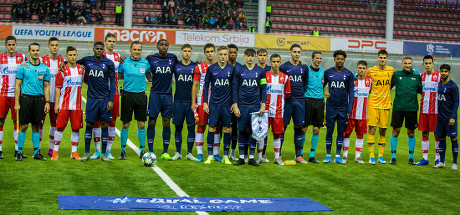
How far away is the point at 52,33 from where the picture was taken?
3016 cm

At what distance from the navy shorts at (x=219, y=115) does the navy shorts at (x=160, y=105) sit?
0.76 m

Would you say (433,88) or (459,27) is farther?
(459,27)

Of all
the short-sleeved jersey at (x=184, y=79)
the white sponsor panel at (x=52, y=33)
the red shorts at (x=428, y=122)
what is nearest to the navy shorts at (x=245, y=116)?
the short-sleeved jersey at (x=184, y=79)

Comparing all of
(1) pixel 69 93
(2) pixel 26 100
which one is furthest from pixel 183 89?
(2) pixel 26 100

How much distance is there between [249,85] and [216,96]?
591 millimetres

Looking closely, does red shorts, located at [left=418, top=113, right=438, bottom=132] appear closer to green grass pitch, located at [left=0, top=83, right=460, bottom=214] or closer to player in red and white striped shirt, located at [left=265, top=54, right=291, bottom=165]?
green grass pitch, located at [left=0, top=83, right=460, bottom=214]

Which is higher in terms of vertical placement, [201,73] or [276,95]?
[201,73]

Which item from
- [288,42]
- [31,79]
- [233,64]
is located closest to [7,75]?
[31,79]

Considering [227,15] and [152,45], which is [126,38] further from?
[227,15]

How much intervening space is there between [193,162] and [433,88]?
4522 millimetres

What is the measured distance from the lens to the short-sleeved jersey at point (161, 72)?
10277 millimetres

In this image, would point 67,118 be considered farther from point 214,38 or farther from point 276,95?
point 214,38

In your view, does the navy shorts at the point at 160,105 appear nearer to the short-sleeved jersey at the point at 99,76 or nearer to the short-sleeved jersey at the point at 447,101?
the short-sleeved jersey at the point at 99,76

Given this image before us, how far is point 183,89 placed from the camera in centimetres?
1036
